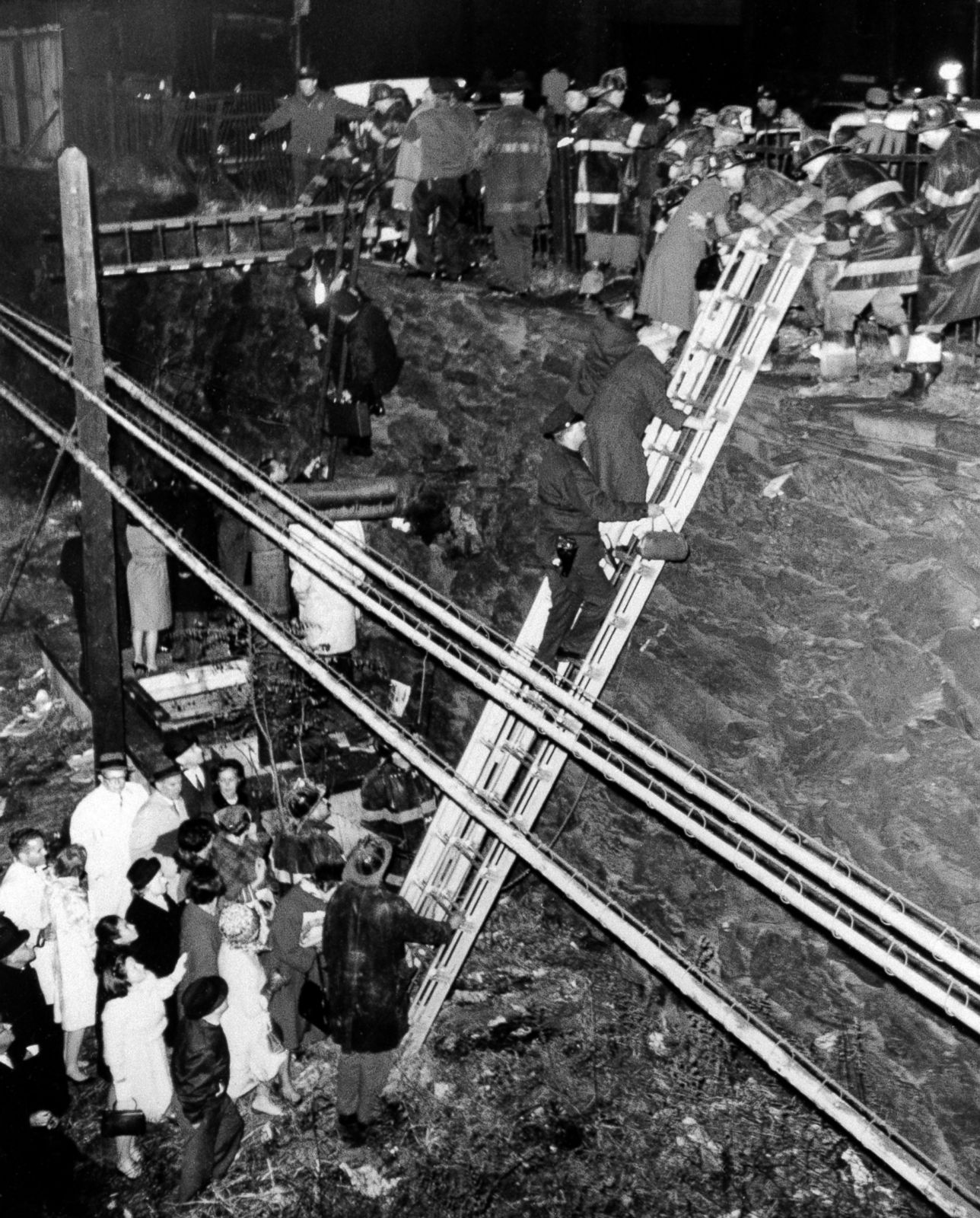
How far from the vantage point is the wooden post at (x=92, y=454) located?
359 inches

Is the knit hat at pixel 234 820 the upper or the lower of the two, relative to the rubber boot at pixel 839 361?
lower

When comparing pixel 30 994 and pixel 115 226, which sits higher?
pixel 115 226

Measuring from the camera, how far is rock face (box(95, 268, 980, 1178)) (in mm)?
7242

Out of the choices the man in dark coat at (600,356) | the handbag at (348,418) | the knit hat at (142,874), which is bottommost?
the knit hat at (142,874)

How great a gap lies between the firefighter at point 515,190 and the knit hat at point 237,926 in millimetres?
6019

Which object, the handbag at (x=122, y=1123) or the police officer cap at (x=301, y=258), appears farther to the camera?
the police officer cap at (x=301, y=258)

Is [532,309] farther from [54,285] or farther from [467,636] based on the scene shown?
[54,285]

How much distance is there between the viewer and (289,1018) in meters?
8.25

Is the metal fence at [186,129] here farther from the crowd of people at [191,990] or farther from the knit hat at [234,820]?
the crowd of people at [191,990]

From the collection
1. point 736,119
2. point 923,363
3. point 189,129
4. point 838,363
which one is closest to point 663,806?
point 923,363

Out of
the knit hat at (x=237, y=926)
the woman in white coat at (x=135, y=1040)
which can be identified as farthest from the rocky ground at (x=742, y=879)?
the knit hat at (x=237, y=926)

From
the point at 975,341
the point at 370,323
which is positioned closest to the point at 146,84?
the point at 370,323

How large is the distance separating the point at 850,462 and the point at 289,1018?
15.7 feet

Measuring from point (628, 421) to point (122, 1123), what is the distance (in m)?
4.96
